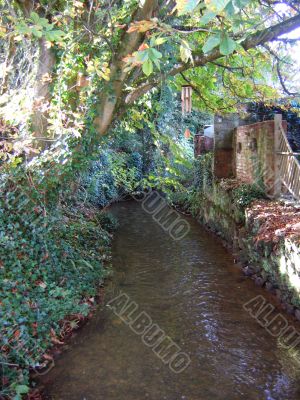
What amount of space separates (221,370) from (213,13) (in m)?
3.82

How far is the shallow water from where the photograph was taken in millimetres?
3900

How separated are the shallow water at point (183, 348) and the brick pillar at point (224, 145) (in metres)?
4.41

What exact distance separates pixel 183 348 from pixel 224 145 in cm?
793

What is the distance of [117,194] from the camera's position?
16.5 meters

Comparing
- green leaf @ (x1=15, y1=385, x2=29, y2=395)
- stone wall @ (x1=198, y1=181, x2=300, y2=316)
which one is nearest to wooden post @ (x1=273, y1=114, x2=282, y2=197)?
stone wall @ (x1=198, y1=181, x2=300, y2=316)

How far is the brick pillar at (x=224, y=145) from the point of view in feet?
37.3

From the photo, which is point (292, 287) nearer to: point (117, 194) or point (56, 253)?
point (56, 253)

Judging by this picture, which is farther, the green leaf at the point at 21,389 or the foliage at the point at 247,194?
the foliage at the point at 247,194

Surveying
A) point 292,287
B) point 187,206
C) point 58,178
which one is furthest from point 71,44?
point 187,206

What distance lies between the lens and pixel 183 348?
15.6 feet

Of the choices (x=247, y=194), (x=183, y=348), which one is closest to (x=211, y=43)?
(x=183, y=348)

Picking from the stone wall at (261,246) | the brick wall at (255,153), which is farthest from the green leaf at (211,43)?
the brick wall at (255,153)

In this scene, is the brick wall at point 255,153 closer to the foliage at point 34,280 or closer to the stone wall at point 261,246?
the stone wall at point 261,246

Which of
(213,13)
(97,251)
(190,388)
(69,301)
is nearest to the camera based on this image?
(213,13)
